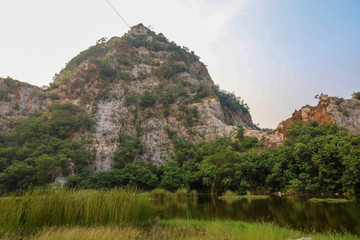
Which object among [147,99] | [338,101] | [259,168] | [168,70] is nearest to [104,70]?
[147,99]

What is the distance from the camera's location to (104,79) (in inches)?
1994

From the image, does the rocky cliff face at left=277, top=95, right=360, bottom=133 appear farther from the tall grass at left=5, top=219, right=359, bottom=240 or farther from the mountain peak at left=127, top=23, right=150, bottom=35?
the mountain peak at left=127, top=23, right=150, bottom=35

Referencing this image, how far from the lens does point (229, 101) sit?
215ft

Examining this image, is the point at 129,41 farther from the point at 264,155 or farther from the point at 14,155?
the point at 264,155

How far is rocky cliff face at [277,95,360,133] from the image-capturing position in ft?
123

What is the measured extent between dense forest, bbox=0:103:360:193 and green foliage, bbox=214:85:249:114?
2589 cm

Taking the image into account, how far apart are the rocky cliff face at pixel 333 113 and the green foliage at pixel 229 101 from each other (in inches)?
951

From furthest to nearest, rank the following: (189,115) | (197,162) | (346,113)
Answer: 1. (189,115)
2. (346,113)
3. (197,162)

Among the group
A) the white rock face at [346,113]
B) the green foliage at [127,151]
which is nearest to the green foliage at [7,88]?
the green foliage at [127,151]

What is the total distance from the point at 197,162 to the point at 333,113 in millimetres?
25917

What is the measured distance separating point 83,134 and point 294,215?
36774 millimetres

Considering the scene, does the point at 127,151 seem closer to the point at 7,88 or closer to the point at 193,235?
the point at 7,88

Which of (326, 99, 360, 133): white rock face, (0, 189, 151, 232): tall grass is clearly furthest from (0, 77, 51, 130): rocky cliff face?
(326, 99, 360, 133): white rock face

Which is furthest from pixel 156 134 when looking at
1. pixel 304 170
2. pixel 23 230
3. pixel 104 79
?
pixel 23 230
